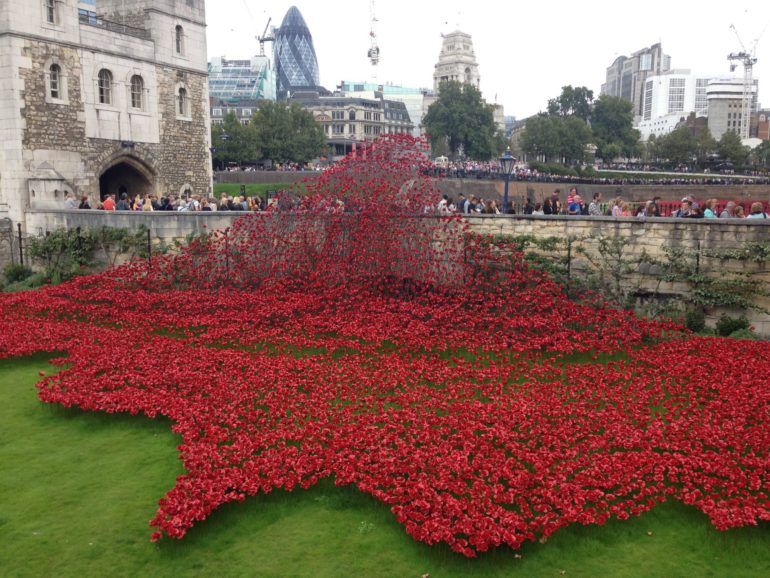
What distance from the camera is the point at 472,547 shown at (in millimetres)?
5453

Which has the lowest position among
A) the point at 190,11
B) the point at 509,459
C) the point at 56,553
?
the point at 56,553

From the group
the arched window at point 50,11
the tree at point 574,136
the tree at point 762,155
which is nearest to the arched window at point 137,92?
the arched window at point 50,11

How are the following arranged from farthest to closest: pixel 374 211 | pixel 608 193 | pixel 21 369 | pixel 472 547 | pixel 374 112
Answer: pixel 374 112, pixel 608 193, pixel 374 211, pixel 21 369, pixel 472 547

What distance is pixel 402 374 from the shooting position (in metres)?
9.12

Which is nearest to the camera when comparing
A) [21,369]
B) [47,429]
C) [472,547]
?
[472,547]

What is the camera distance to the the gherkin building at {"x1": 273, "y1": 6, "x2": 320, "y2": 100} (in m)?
176

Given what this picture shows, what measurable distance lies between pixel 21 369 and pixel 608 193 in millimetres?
52493

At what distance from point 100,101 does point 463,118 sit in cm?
6899

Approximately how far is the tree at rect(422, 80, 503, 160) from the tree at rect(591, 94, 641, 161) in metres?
14.0

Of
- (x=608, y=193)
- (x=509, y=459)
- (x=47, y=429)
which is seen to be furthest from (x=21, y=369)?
(x=608, y=193)

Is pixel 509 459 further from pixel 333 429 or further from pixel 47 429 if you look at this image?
pixel 47 429

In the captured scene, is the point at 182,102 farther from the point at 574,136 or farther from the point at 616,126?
the point at 616,126

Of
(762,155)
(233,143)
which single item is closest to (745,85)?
(762,155)

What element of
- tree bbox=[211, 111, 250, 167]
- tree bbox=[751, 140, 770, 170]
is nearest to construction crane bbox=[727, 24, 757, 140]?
tree bbox=[751, 140, 770, 170]
